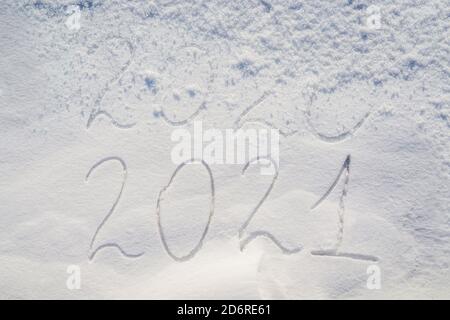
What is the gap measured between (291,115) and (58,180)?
32.2 inches

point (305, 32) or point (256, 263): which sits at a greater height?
point (305, 32)

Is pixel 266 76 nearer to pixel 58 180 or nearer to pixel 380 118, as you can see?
pixel 380 118

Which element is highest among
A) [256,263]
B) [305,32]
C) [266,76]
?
[305,32]

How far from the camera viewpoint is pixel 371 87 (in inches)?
64.7

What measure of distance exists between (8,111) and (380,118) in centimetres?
125

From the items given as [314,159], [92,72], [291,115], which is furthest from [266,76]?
[92,72]

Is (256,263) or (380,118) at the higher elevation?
(380,118)

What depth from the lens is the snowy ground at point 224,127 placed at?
64.5 inches

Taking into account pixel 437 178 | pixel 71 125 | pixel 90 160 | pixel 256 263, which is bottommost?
pixel 256 263

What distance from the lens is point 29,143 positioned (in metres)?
1.70

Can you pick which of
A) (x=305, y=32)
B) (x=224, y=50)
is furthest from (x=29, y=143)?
(x=305, y=32)

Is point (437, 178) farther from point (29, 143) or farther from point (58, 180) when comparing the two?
point (29, 143)

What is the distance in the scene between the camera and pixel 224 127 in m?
1.67

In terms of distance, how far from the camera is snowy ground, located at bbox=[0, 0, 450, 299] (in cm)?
164
